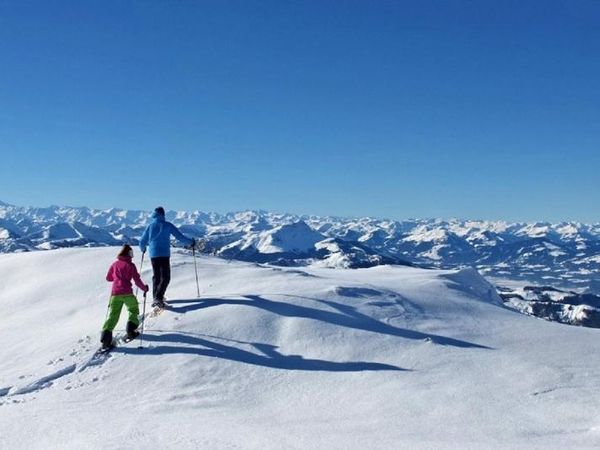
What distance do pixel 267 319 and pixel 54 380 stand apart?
470 centimetres

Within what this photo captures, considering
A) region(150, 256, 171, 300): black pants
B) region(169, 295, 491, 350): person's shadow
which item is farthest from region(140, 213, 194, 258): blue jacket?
region(169, 295, 491, 350): person's shadow

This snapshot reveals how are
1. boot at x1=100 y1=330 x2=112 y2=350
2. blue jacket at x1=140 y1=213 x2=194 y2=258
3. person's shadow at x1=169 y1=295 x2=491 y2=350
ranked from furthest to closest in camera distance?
1. blue jacket at x1=140 y1=213 x2=194 y2=258
2. person's shadow at x1=169 y1=295 x2=491 y2=350
3. boot at x1=100 y1=330 x2=112 y2=350

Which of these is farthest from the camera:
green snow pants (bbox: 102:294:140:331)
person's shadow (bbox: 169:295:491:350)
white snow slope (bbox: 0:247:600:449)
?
green snow pants (bbox: 102:294:140:331)

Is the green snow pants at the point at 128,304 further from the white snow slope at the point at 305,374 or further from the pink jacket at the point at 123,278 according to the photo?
the white snow slope at the point at 305,374

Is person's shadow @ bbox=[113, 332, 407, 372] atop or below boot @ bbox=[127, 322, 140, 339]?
below

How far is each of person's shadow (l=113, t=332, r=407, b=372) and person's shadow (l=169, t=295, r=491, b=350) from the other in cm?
160

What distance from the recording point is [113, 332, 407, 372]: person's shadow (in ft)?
33.8

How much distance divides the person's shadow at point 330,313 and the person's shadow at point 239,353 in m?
1.60

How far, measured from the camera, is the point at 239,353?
35.9 feet

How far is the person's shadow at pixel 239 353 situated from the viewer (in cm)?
1030

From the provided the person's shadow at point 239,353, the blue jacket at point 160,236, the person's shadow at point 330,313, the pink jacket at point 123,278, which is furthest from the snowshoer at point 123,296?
the blue jacket at point 160,236

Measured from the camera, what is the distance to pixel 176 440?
6.93 m

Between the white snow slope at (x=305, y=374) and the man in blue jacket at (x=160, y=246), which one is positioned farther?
the man in blue jacket at (x=160, y=246)

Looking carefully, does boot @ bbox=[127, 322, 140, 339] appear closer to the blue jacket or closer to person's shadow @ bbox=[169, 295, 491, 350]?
person's shadow @ bbox=[169, 295, 491, 350]
